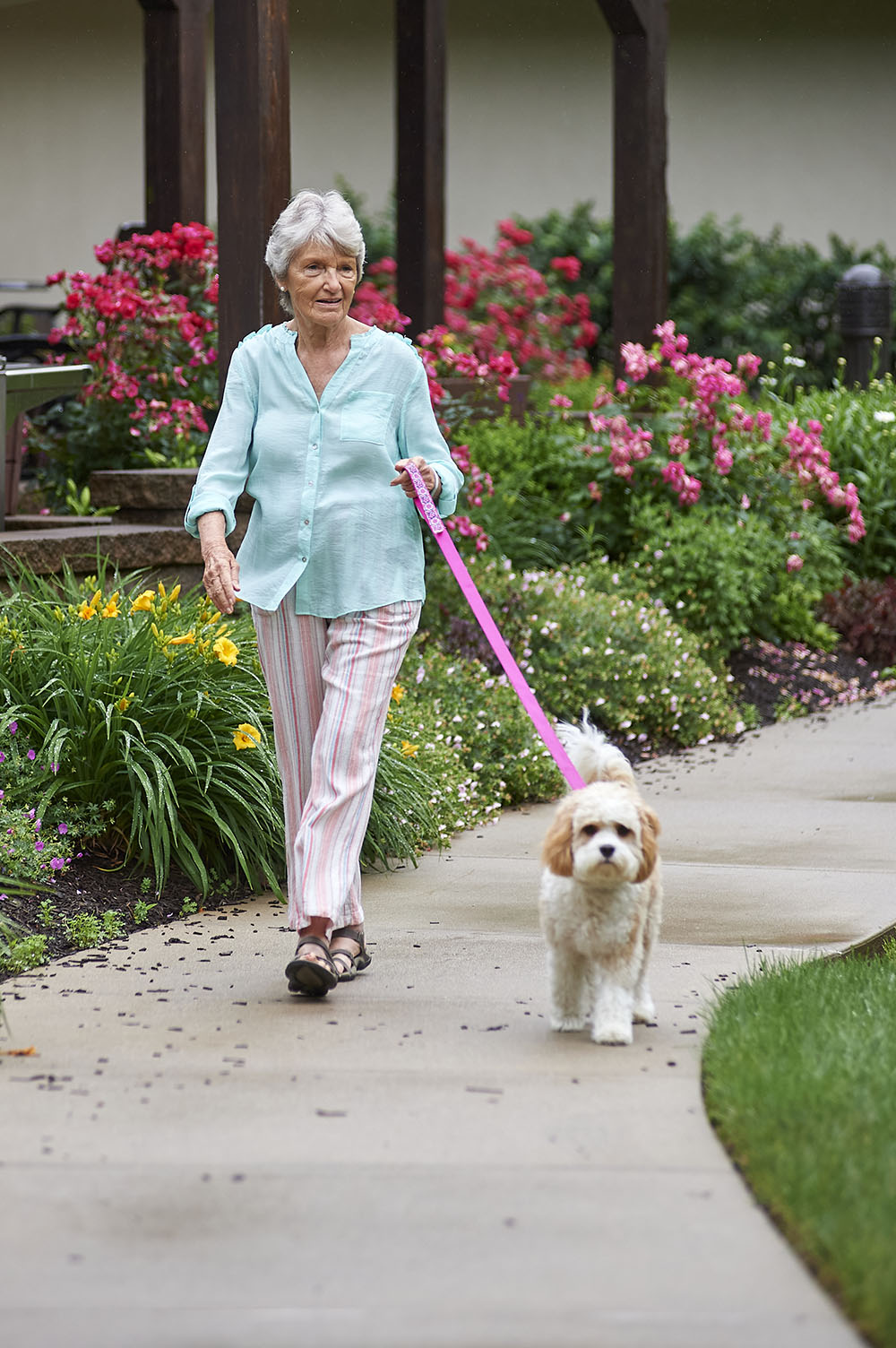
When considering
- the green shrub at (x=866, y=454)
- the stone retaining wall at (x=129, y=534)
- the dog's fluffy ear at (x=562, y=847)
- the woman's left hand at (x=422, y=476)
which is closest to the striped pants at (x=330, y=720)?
the woman's left hand at (x=422, y=476)

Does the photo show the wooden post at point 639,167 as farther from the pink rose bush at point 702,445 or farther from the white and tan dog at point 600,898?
the white and tan dog at point 600,898

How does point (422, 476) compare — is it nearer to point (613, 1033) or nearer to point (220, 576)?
point (220, 576)

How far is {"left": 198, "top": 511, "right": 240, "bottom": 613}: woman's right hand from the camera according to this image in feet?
13.4

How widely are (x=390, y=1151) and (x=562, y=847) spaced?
0.81 m

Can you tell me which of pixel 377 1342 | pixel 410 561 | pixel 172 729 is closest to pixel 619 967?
pixel 410 561

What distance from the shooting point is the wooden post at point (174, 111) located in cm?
972

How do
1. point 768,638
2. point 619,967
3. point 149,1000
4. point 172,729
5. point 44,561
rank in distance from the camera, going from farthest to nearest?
point 768,638
point 44,561
point 172,729
point 149,1000
point 619,967

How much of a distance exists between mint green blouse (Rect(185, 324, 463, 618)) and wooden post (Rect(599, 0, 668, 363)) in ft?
22.7

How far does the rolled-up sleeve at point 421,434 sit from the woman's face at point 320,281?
263 millimetres

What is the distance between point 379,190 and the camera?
16.9 metres

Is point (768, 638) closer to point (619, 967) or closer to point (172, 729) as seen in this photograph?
point (172, 729)

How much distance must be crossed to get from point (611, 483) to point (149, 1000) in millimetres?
6013

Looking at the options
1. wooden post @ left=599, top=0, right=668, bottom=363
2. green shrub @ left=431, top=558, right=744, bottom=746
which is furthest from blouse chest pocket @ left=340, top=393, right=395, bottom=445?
wooden post @ left=599, top=0, right=668, bottom=363

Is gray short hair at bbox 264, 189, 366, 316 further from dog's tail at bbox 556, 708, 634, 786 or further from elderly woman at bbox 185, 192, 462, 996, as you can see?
dog's tail at bbox 556, 708, 634, 786
